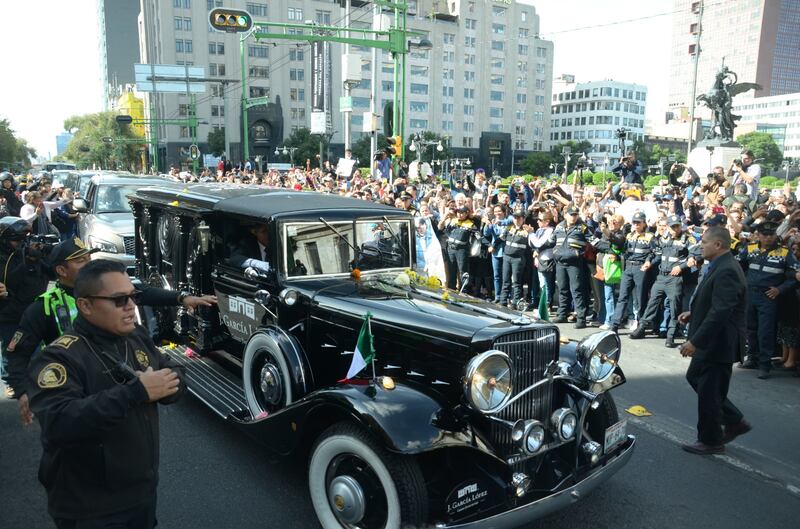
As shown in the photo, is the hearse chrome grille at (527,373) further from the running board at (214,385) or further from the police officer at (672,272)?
the police officer at (672,272)

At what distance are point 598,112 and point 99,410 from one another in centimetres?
13061

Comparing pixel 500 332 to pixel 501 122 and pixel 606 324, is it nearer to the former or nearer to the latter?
pixel 606 324

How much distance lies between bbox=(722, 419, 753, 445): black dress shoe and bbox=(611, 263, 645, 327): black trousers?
12.8 feet

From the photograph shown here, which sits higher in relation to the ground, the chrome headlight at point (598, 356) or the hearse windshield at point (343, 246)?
the hearse windshield at point (343, 246)

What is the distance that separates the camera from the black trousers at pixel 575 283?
9.16 m

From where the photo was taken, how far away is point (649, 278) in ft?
28.8

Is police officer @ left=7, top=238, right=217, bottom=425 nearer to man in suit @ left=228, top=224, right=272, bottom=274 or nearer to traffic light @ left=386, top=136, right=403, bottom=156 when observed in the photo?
man in suit @ left=228, top=224, right=272, bottom=274

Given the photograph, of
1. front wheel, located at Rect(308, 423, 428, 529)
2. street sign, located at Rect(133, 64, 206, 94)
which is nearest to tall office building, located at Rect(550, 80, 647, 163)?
street sign, located at Rect(133, 64, 206, 94)

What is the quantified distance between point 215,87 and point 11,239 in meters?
75.8

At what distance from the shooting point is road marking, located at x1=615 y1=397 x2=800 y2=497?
177 inches

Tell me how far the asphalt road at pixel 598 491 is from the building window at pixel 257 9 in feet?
256

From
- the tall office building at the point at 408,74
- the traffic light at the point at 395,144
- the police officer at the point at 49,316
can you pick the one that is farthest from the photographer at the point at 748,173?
the tall office building at the point at 408,74

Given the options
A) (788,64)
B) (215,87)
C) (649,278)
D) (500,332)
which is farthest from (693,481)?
(788,64)

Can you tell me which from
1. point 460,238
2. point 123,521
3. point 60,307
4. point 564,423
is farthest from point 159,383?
point 460,238
